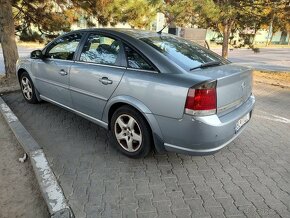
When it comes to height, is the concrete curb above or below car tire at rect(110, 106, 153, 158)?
below

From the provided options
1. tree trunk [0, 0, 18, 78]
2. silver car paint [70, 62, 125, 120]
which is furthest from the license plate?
tree trunk [0, 0, 18, 78]

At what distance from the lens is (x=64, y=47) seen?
14.9 ft

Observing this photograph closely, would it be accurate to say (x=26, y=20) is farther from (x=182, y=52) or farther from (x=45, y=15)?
(x=182, y=52)

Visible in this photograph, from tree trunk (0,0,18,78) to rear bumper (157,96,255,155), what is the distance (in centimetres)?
602

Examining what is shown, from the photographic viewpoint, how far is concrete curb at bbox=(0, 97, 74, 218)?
267 centimetres

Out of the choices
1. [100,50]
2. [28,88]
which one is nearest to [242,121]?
[100,50]

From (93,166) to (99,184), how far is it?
0.41 meters

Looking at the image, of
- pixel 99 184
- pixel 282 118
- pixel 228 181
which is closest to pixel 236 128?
pixel 228 181

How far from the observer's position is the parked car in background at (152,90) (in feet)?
9.68

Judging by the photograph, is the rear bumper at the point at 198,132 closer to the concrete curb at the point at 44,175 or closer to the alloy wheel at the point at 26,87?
the concrete curb at the point at 44,175

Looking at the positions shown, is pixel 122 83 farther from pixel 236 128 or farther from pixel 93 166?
pixel 236 128

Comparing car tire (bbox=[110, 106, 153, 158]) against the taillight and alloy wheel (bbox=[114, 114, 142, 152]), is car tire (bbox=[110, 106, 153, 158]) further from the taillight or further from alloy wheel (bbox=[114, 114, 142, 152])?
the taillight

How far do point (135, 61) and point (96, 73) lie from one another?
60 cm

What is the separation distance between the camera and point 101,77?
3662mm
